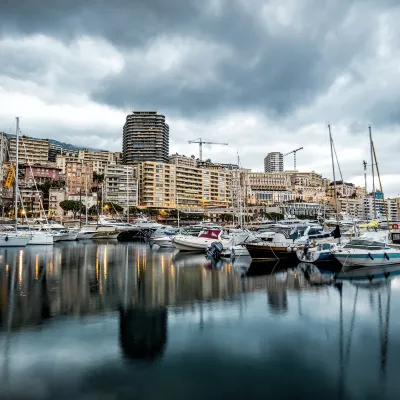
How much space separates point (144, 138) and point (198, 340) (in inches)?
7022

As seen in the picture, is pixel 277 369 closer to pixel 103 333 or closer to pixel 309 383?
pixel 309 383

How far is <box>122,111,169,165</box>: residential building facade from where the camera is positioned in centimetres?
18302

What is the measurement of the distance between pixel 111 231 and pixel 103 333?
72.9m

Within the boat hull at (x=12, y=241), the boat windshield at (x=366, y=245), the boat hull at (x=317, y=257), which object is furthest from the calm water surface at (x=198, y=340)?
the boat hull at (x=12, y=241)

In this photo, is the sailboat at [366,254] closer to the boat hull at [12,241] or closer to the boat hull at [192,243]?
the boat hull at [192,243]

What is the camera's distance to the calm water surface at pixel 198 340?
30.8 ft

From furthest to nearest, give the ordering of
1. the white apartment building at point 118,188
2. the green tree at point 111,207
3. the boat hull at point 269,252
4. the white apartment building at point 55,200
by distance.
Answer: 1. the white apartment building at point 118,188
2. the white apartment building at point 55,200
3. the green tree at point 111,207
4. the boat hull at point 269,252

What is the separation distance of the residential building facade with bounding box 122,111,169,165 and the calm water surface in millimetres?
163524

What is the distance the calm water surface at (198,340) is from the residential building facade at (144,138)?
536 feet

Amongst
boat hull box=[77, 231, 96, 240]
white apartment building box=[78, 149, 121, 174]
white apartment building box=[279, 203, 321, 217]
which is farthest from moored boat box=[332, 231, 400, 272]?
white apartment building box=[279, 203, 321, 217]

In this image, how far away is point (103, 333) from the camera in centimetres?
1311

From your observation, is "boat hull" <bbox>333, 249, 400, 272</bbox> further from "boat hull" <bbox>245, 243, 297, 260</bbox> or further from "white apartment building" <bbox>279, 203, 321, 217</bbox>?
"white apartment building" <bbox>279, 203, 321, 217</bbox>

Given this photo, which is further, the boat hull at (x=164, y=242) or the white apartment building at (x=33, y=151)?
the white apartment building at (x=33, y=151)

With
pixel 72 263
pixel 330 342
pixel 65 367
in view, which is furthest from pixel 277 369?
pixel 72 263
